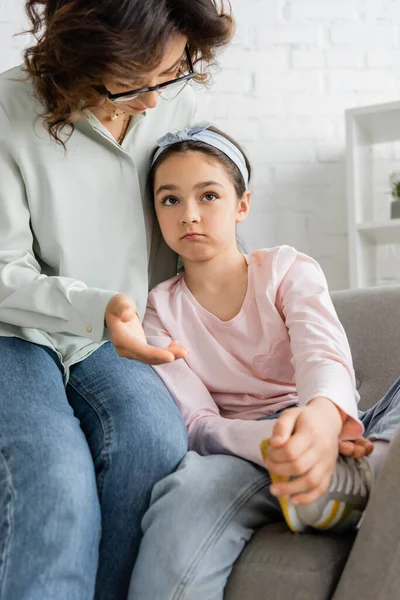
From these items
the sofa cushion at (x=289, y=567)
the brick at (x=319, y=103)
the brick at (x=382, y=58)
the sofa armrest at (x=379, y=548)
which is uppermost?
the brick at (x=382, y=58)

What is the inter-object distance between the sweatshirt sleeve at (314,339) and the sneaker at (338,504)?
0.06 metres

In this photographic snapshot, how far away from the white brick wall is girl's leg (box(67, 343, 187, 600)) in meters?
1.37

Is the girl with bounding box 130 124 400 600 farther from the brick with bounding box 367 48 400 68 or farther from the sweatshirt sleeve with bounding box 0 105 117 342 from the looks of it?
the brick with bounding box 367 48 400 68

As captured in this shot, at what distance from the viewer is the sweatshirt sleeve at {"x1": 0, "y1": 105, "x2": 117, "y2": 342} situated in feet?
3.70

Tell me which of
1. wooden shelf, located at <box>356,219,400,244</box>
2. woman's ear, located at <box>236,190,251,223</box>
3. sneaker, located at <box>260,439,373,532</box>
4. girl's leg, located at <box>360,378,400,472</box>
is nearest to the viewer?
sneaker, located at <box>260,439,373,532</box>

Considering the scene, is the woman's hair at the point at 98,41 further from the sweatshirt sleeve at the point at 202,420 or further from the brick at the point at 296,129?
the brick at the point at 296,129

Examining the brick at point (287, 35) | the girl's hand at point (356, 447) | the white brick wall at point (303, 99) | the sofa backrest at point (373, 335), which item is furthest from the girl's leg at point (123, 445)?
the brick at point (287, 35)

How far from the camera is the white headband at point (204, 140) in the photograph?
142 cm

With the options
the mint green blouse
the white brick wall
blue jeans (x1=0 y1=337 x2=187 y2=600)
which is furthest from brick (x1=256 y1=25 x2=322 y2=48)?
blue jeans (x1=0 y1=337 x2=187 y2=600)

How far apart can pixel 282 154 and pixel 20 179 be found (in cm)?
137

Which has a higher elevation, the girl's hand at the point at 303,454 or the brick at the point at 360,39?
the brick at the point at 360,39

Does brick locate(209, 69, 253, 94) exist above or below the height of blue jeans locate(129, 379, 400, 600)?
above

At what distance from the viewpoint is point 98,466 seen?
3.61 feet

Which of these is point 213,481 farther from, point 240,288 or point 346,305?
point 346,305
